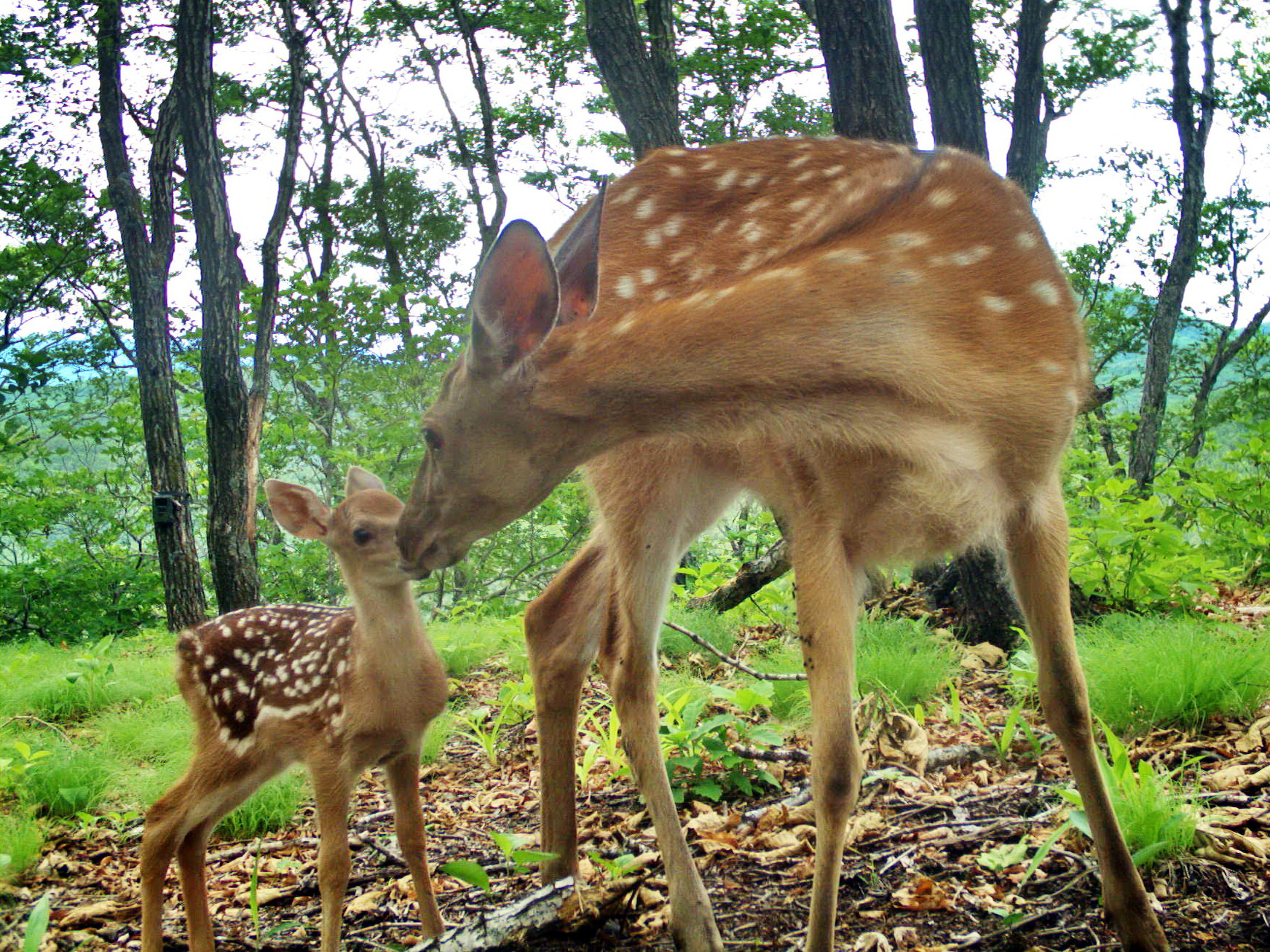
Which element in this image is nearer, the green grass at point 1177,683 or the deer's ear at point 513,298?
the deer's ear at point 513,298

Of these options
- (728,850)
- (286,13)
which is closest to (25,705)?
(728,850)

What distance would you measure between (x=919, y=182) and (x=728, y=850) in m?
2.07

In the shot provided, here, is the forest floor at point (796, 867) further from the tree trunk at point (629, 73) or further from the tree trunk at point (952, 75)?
the tree trunk at point (629, 73)

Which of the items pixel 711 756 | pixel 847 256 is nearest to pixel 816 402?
pixel 847 256

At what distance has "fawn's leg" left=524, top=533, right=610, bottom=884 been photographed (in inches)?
126

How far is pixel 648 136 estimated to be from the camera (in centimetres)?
666

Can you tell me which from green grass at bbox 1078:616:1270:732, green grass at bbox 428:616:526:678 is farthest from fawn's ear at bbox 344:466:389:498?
green grass at bbox 1078:616:1270:732

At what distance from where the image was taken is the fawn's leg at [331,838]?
277 cm

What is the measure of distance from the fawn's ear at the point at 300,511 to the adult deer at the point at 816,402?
611 millimetres

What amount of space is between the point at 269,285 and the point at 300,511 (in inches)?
297

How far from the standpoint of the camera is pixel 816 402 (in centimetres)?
248

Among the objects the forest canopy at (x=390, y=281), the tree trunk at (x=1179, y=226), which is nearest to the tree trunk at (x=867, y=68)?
the forest canopy at (x=390, y=281)

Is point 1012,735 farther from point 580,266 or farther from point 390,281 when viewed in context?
point 390,281

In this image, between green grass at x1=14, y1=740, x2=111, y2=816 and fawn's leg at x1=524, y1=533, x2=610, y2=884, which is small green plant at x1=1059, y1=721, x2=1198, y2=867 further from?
green grass at x1=14, y1=740, x2=111, y2=816
